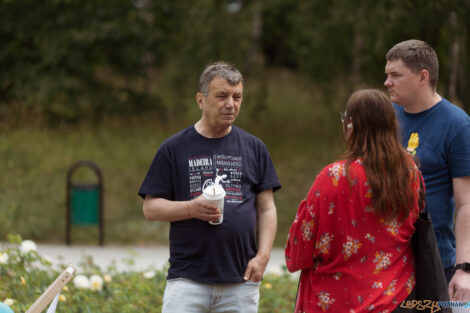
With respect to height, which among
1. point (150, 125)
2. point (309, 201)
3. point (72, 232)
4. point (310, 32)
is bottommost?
point (72, 232)

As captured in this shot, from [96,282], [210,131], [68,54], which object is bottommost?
[96,282]

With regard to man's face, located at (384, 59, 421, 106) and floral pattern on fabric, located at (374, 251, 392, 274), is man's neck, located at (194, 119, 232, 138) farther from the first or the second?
floral pattern on fabric, located at (374, 251, 392, 274)

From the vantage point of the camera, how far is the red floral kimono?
266 centimetres

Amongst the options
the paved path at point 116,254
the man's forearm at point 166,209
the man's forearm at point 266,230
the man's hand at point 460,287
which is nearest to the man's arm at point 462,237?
the man's hand at point 460,287

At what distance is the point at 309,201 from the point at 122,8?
37.5 ft

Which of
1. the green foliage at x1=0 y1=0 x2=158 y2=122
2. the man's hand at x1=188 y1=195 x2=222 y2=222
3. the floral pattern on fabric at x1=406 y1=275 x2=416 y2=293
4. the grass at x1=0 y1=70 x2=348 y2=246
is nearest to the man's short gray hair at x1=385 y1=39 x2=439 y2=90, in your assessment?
the floral pattern on fabric at x1=406 y1=275 x2=416 y2=293

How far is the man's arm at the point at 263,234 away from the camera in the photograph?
3.10m

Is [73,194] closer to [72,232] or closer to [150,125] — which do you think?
[72,232]

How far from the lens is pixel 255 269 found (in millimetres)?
3102

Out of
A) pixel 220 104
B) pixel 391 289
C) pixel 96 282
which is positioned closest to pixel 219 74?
pixel 220 104

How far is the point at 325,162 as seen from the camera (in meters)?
11.9

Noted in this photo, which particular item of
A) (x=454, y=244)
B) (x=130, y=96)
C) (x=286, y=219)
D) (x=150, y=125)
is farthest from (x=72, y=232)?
(x=454, y=244)

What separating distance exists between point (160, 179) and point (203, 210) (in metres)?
0.32

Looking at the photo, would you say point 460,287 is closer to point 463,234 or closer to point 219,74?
point 463,234
